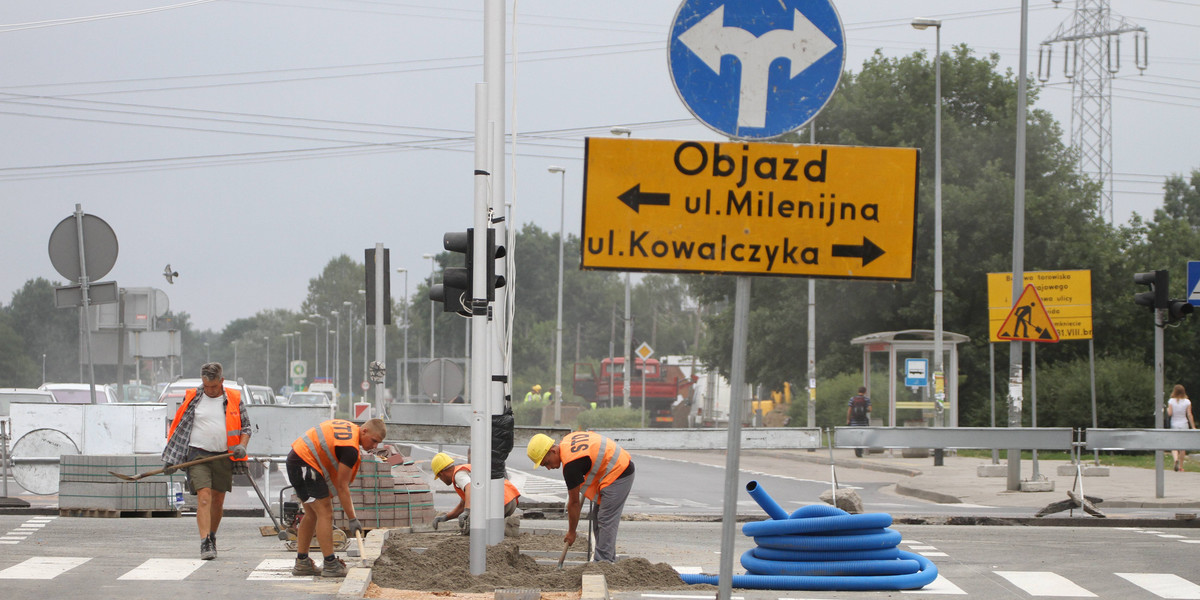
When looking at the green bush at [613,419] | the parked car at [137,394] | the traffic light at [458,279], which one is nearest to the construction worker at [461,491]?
the traffic light at [458,279]

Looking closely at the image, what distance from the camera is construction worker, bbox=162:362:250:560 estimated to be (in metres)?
11.5

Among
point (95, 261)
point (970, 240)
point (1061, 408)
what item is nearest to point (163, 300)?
point (95, 261)

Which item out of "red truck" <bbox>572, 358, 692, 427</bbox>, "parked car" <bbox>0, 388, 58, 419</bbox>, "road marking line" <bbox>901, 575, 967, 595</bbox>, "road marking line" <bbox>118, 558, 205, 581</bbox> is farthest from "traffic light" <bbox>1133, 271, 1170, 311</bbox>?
"red truck" <bbox>572, 358, 692, 427</bbox>

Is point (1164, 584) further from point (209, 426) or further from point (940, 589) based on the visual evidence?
point (209, 426)

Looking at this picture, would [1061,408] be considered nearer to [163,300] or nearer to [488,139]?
[163,300]

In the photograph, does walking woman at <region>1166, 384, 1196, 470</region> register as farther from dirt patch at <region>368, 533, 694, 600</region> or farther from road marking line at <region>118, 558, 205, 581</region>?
road marking line at <region>118, 558, 205, 581</region>

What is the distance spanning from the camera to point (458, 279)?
31.0 feet

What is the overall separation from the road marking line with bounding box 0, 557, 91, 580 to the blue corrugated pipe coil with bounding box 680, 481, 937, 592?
5.28 meters

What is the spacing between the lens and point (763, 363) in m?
→ 50.7

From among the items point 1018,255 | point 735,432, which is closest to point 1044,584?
point 735,432

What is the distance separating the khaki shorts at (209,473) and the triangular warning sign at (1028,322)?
12.4m

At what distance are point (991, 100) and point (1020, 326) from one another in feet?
97.9

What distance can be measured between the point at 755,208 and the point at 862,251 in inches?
16.0

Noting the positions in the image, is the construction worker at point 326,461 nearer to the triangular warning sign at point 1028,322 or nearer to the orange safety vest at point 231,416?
the orange safety vest at point 231,416
